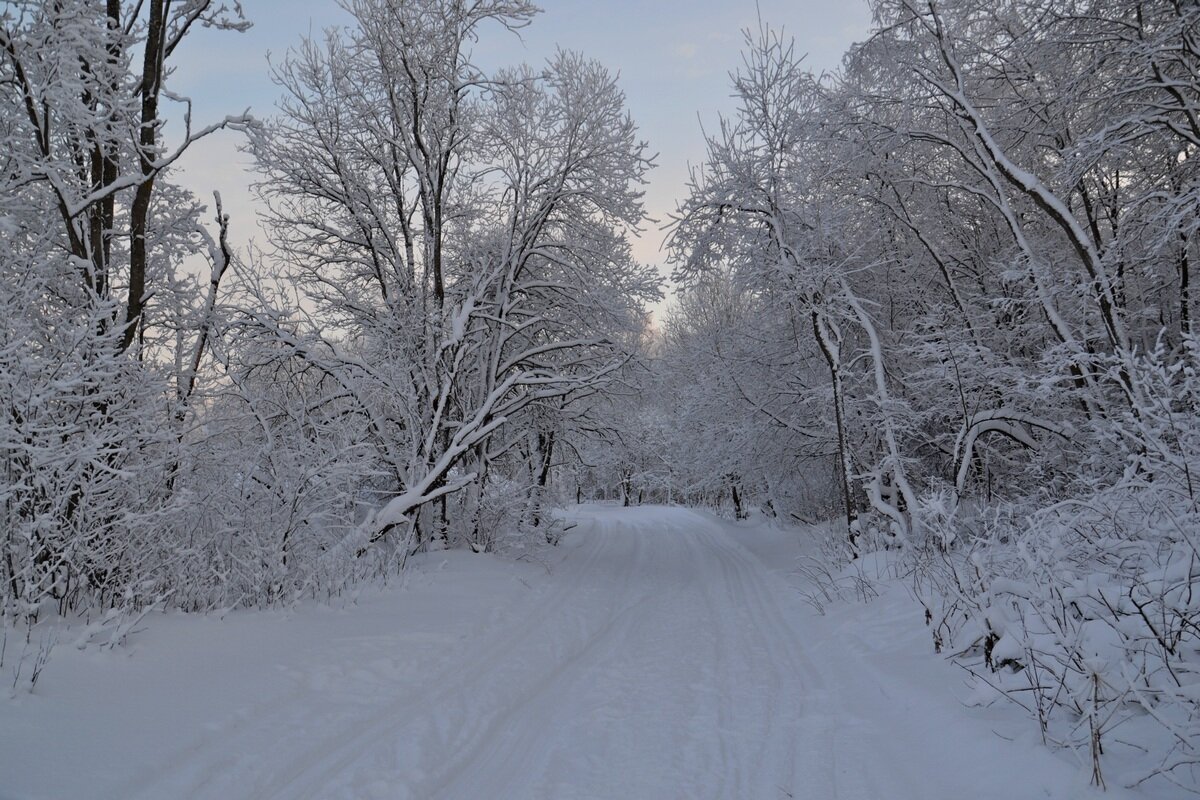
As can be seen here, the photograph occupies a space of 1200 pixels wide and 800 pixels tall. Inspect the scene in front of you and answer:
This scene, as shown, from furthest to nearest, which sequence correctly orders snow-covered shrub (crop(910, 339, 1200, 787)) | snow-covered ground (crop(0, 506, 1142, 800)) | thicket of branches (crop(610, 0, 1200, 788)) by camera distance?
thicket of branches (crop(610, 0, 1200, 788)) → snow-covered ground (crop(0, 506, 1142, 800)) → snow-covered shrub (crop(910, 339, 1200, 787))

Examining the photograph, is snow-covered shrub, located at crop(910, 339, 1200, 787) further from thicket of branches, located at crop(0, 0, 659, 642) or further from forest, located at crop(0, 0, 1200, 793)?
thicket of branches, located at crop(0, 0, 659, 642)

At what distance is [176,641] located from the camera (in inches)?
193

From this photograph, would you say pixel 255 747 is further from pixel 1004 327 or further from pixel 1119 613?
pixel 1004 327

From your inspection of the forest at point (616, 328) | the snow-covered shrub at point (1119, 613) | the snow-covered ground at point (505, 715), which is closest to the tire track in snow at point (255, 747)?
the snow-covered ground at point (505, 715)

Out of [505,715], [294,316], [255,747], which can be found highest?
[294,316]

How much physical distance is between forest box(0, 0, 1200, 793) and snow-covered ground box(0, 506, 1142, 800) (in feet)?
1.27

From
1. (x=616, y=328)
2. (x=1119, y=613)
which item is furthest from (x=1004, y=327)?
(x=1119, y=613)

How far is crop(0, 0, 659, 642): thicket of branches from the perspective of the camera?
16.3 ft

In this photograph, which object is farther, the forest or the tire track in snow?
the forest

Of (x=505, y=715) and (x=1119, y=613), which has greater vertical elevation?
(x=1119, y=613)

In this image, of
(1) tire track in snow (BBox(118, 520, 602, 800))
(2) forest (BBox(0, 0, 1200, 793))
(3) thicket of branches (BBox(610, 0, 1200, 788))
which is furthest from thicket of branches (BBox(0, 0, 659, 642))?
(3) thicket of branches (BBox(610, 0, 1200, 788))

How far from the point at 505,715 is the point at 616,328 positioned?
1020 cm

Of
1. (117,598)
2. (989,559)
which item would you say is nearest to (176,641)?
(117,598)

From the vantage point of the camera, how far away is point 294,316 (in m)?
10.3
